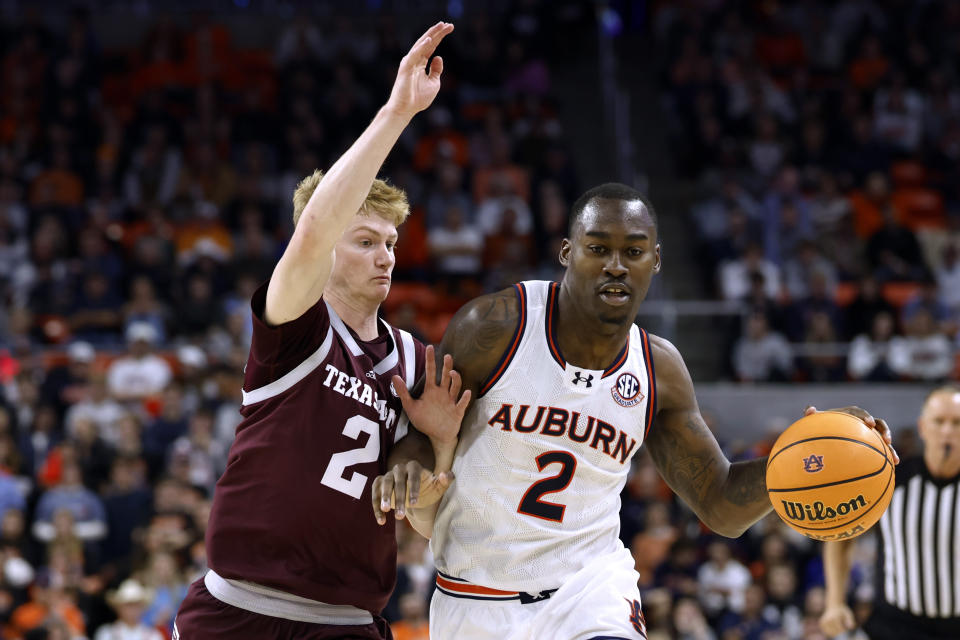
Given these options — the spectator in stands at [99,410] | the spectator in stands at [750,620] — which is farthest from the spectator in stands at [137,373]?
the spectator in stands at [750,620]

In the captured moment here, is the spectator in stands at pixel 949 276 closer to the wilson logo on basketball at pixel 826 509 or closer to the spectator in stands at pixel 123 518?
the spectator in stands at pixel 123 518

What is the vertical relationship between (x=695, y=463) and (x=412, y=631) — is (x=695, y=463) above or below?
above

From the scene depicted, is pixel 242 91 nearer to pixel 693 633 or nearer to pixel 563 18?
pixel 563 18

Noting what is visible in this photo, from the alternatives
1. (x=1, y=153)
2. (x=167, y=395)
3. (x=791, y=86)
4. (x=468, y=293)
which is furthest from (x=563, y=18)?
(x=167, y=395)

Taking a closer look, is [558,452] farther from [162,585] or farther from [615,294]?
[162,585]

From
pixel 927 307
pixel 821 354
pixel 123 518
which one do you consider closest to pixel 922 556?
pixel 821 354

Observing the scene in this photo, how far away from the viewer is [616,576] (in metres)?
4.45

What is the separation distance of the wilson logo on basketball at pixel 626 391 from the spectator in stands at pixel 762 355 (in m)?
8.49

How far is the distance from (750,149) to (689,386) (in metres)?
11.7

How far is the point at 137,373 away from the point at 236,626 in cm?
765

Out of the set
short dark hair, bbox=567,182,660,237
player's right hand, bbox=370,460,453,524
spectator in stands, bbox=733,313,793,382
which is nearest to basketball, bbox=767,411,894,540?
short dark hair, bbox=567,182,660,237

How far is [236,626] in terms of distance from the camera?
4.06 m

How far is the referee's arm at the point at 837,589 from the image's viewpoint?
Result: 22.3 ft

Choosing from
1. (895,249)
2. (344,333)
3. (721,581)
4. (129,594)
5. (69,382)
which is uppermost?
(895,249)
